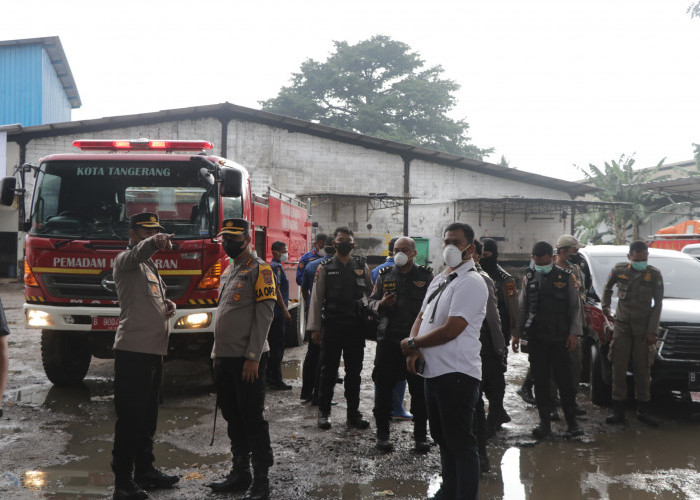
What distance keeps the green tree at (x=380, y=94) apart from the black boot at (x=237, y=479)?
3805 centimetres

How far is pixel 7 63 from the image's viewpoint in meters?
25.7

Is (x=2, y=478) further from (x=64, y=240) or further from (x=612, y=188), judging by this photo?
(x=612, y=188)

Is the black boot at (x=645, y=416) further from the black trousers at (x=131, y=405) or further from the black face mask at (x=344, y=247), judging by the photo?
the black trousers at (x=131, y=405)

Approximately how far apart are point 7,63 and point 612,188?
93.4 ft

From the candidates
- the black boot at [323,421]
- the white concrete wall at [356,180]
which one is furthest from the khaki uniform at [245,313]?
the white concrete wall at [356,180]

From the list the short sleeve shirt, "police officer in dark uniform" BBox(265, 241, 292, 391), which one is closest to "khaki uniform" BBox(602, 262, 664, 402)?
the short sleeve shirt

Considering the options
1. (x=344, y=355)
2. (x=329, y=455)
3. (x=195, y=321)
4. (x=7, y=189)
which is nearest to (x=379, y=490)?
(x=329, y=455)

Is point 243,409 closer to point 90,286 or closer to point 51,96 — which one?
point 90,286

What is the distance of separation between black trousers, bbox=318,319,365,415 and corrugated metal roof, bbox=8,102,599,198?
18291 millimetres

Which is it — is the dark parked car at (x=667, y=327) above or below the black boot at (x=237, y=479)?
above

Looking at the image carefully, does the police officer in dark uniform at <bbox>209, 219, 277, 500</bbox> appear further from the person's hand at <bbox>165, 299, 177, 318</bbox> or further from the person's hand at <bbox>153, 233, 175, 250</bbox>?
the person's hand at <bbox>153, 233, 175, 250</bbox>

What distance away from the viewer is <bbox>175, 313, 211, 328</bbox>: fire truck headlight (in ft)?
19.8

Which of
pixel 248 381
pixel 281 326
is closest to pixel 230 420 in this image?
pixel 248 381

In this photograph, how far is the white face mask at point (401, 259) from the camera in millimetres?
4973
